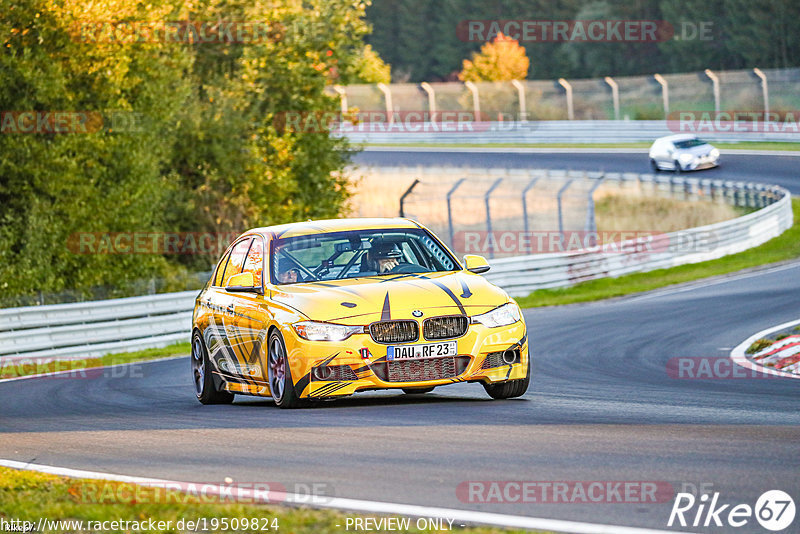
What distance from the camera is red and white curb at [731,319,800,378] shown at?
12699mm

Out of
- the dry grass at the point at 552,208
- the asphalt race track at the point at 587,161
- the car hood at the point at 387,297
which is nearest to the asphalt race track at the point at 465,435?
the car hood at the point at 387,297

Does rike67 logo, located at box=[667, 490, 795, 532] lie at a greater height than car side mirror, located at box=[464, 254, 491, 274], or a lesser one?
lesser

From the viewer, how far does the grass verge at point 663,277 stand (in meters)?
25.8

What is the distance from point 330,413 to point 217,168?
24283mm

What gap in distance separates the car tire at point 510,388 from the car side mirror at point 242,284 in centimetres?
210

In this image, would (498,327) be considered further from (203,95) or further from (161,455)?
(203,95)

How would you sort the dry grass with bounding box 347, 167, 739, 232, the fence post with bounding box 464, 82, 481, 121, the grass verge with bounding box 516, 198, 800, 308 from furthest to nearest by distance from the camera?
the fence post with bounding box 464, 82, 481, 121 → the dry grass with bounding box 347, 167, 739, 232 → the grass verge with bounding box 516, 198, 800, 308

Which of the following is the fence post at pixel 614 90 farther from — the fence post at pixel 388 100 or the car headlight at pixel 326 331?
the car headlight at pixel 326 331

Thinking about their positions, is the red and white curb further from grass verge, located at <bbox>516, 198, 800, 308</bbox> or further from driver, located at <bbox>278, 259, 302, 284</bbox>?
grass verge, located at <bbox>516, 198, 800, 308</bbox>

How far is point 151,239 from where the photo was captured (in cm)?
2800

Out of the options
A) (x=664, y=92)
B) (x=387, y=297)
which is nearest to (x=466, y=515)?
(x=387, y=297)

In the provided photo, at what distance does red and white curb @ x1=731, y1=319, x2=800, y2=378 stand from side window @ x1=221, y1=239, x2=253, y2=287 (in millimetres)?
5373

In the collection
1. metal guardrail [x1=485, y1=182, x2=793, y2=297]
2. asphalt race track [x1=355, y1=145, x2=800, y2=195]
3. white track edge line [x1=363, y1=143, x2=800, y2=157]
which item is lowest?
metal guardrail [x1=485, y1=182, x2=793, y2=297]

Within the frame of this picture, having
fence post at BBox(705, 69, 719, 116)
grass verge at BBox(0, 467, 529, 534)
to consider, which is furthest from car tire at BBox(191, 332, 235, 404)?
fence post at BBox(705, 69, 719, 116)
